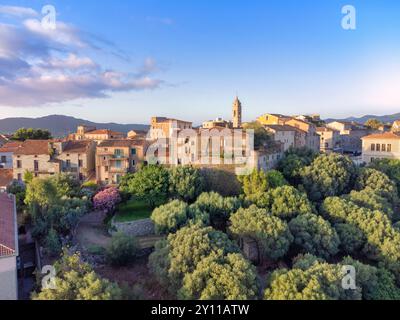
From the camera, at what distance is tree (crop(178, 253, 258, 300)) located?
15.6 metres

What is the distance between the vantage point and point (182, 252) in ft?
60.5

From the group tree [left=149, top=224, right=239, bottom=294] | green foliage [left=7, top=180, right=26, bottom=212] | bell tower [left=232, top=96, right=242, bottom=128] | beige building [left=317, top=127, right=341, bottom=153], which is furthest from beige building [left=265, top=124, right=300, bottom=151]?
green foliage [left=7, top=180, right=26, bottom=212]

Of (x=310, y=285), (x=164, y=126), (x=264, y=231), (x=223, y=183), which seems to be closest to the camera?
(x=310, y=285)

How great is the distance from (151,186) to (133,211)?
9.49 ft

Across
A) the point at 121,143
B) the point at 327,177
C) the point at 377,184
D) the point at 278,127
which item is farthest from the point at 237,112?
the point at 377,184

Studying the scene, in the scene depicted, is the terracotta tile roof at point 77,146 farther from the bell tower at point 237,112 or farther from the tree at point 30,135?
the bell tower at point 237,112

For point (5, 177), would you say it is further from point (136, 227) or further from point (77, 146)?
point (136, 227)

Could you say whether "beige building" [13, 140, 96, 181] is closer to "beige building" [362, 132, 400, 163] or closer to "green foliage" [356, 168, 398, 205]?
"green foliage" [356, 168, 398, 205]

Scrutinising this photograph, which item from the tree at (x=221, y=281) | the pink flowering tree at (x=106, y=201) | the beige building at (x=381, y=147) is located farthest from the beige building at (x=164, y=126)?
the tree at (x=221, y=281)

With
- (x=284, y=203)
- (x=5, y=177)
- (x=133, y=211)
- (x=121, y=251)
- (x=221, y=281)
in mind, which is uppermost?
(x=5, y=177)

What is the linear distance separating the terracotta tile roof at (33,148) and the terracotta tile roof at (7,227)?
43.0 ft

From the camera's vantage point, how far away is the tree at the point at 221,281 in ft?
51.1
